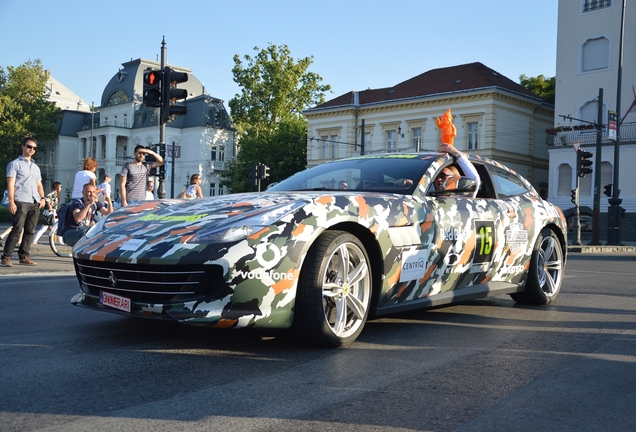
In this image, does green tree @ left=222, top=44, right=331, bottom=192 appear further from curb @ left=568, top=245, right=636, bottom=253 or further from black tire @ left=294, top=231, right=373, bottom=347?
black tire @ left=294, top=231, right=373, bottom=347

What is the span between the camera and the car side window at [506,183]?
22.1 ft

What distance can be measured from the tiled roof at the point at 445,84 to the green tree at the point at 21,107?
3578cm

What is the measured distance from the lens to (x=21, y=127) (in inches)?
2965

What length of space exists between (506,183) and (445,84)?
4624 centimetres

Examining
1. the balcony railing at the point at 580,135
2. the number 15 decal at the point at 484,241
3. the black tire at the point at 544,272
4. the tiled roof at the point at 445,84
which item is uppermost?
the tiled roof at the point at 445,84

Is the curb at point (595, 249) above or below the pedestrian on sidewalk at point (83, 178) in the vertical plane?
below

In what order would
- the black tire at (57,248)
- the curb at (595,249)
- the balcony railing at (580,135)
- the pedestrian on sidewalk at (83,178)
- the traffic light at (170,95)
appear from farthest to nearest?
the balcony railing at (580,135)
the curb at (595,249)
the black tire at (57,248)
the traffic light at (170,95)
the pedestrian on sidewalk at (83,178)

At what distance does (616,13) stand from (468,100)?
11377 mm

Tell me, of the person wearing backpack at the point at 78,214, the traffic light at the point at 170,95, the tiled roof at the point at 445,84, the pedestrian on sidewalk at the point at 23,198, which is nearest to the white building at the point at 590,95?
the tiled roof at the point at 445,84

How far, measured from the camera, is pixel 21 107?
7631 cm

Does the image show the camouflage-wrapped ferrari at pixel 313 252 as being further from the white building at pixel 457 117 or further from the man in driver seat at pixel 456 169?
the white building at pixel 457 117

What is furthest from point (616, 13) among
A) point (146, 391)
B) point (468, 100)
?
point (146, 391)

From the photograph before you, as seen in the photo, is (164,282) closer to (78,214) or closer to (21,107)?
(78,214)

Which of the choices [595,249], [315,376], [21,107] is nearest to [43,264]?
[315,376]
